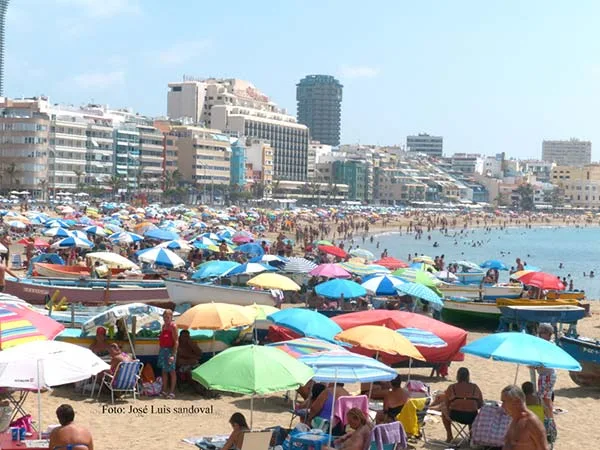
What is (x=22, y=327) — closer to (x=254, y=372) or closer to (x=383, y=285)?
(x=254, y=372)

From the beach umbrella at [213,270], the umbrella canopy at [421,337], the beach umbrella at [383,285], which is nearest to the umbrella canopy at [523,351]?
the umbrella canopy at [421,337]

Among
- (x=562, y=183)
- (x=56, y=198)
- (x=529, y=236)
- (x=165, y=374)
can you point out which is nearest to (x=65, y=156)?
(x=56, y=198)

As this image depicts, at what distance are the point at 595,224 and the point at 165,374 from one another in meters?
152

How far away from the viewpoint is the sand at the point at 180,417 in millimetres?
10742

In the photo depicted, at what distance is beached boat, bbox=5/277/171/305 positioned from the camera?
20.9m

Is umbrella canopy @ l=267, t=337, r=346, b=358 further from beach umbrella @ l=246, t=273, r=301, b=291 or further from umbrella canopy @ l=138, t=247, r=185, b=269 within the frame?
umbrella canopy @ l=138, t=247, r=185, b=269

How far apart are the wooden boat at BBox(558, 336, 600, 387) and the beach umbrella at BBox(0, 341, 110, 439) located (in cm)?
788

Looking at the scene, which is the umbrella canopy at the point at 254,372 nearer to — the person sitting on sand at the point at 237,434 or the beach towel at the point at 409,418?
the person sitting on sand at the point at 237,434

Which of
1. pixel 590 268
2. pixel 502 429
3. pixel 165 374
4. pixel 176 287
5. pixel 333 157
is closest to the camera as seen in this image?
pixel 502 429

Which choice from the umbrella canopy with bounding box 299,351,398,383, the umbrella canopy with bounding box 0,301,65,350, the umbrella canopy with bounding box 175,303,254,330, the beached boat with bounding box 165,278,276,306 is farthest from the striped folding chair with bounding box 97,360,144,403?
the beached boat with bounding box 165,278,276,306

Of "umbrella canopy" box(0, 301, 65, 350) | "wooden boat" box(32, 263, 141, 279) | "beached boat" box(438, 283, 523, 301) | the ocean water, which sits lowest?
the ocean water

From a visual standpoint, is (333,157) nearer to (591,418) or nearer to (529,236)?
(529,236)

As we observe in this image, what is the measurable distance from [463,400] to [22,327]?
15.7ft

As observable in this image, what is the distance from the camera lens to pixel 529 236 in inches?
4412
